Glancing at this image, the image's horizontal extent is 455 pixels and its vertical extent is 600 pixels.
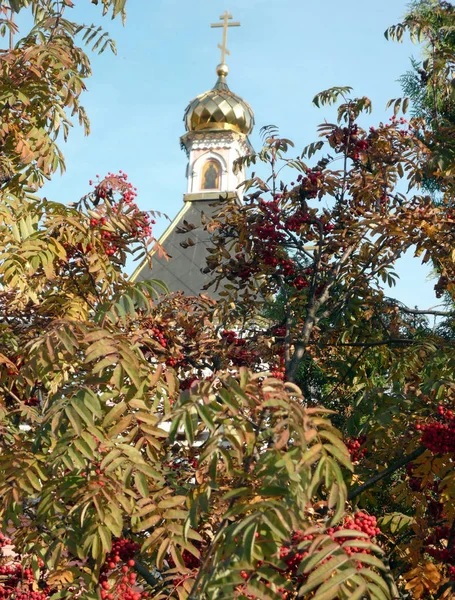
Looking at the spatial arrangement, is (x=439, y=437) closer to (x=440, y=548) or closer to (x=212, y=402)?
(x=440, y=548)

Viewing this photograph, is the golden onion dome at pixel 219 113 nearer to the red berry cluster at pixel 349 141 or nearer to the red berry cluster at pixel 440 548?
the red berry cluster at pixel 349 141

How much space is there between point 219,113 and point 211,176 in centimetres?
215

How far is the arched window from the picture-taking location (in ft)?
87.4

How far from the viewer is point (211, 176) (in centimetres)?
2673

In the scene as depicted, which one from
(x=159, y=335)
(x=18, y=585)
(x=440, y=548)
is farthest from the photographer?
(x=159, y=335)

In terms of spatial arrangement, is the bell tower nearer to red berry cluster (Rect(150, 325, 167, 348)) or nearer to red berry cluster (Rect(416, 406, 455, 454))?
red berry cluster (Rect(150, 325, 167, 348))

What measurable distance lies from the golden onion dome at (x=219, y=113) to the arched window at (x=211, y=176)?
1.27 meters

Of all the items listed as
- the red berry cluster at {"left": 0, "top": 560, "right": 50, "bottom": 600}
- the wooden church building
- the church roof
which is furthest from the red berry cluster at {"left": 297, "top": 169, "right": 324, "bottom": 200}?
the wooden church building

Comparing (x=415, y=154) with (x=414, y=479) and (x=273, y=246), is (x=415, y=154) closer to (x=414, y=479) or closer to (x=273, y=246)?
(x=273, y=246)

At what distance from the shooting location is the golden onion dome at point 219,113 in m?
25.9

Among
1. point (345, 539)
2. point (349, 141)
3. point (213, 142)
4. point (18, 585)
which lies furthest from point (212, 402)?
point (213, 142)

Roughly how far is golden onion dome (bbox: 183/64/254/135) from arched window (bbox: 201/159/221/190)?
4.16 feet

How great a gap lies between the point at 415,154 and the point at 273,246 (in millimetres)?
1177

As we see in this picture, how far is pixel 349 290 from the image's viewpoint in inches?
202
